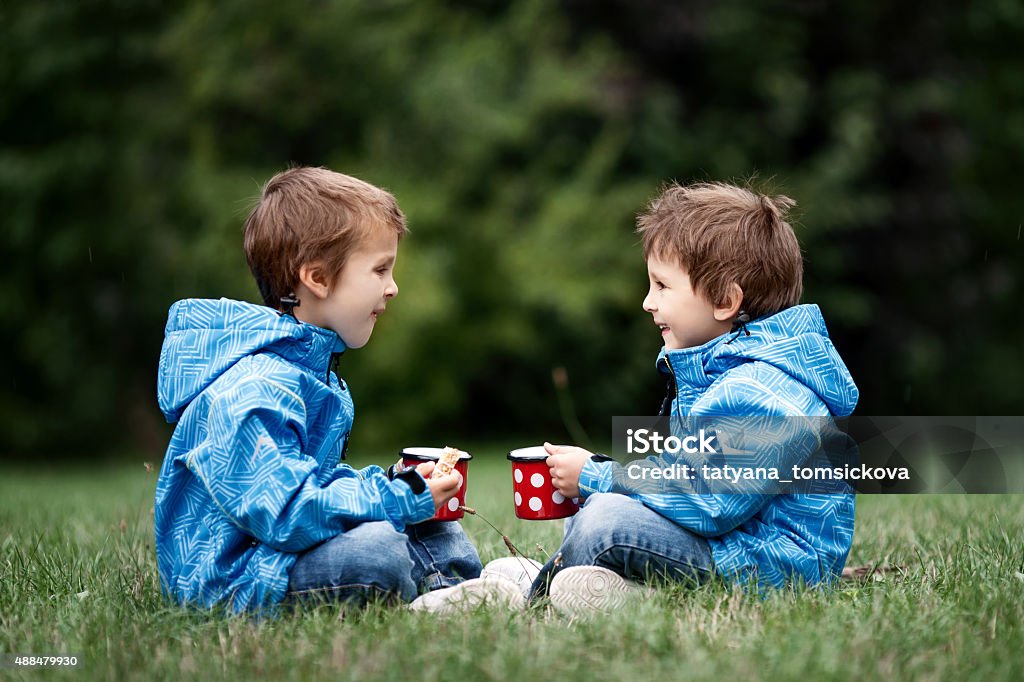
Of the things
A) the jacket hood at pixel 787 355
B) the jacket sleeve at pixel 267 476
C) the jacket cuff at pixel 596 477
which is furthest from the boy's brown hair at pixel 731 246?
the jacket sleeve at pixel 267 476

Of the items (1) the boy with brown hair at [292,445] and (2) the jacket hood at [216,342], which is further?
(2) the jacket hood at [216,342]

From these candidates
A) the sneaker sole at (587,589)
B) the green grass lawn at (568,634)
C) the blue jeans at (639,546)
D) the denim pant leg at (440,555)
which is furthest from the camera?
the denim pant leg at (440,555)

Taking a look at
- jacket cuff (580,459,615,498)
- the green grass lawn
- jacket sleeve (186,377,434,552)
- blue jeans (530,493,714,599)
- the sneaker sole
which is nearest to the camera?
the green grass lawn

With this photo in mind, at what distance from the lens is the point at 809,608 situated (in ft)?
8.57

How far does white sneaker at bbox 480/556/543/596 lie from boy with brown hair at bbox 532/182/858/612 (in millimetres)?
200

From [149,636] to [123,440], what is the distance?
904 cm

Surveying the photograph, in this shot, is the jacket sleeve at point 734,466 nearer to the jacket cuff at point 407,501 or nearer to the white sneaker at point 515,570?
the white sneaker at point 515,570

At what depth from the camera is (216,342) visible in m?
2.85

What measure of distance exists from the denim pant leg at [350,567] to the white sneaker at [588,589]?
16.8 inches

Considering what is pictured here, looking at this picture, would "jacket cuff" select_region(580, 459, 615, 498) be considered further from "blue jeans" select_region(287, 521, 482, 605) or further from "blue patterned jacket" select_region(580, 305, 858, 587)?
"blue jeans" select_region(287, 521, 482, 605)

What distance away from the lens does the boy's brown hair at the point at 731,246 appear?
10.1ft

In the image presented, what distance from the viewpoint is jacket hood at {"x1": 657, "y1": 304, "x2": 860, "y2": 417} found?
2900 mm

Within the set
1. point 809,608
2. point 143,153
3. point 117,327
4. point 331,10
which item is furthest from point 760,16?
point 809,608

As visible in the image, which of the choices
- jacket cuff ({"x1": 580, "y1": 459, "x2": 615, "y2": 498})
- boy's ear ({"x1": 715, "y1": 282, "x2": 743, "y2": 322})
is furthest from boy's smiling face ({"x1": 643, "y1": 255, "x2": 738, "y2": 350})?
jacket cuff ({"x1": 580, "y1": 459, "x2": 615, "y2": 498})
